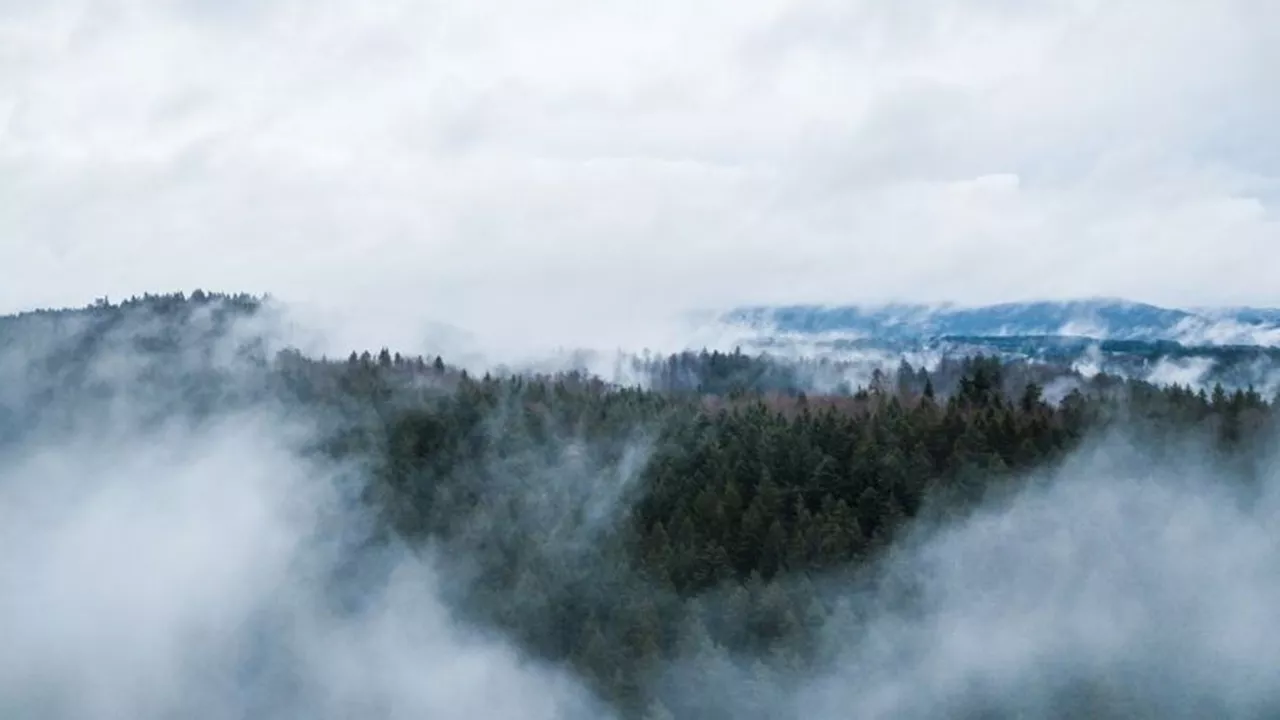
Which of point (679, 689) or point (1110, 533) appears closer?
point (679, 689)

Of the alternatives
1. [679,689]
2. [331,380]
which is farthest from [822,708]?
[331,380]

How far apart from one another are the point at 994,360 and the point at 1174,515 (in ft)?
198

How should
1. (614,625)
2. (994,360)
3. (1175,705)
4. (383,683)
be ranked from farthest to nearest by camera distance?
(994,360) < (383,683) < (614,625) < (1175,705)

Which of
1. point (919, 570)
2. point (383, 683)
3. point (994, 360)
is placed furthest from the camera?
point (994, 360)

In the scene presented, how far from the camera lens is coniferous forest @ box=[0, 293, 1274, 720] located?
290ft

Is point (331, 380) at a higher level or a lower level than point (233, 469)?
higher

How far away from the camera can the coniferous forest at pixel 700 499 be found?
290ft

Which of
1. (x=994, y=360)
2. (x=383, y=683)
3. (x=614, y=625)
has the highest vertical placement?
(x=994, y=360)

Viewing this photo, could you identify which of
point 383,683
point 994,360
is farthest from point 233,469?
point 994,360

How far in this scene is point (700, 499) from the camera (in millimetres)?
106688

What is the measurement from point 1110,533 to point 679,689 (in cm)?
3983

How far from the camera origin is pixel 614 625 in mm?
92188

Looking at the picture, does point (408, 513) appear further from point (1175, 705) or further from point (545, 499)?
point (1175, 705)

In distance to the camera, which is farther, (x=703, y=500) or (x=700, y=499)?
(x=700, y=499)
